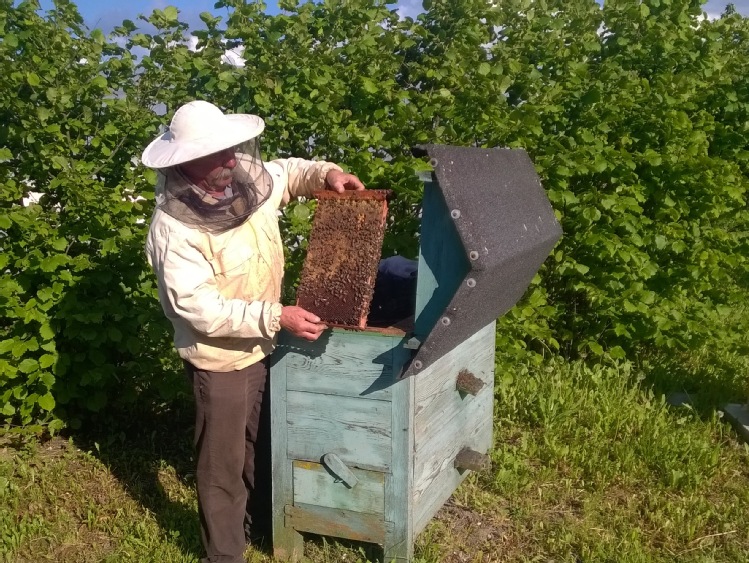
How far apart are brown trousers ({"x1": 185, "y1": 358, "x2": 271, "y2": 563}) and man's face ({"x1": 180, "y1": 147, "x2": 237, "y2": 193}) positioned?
67cm

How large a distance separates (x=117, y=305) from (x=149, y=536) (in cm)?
111

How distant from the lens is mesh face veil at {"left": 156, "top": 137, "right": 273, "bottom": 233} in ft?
8.51

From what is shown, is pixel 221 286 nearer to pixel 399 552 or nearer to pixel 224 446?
pixel 224 446

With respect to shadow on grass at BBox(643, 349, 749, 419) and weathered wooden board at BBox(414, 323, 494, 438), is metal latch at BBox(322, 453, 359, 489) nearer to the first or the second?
weathered wooden board at BBox(414, 323, 494, 438)

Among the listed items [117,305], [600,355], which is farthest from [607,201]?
[117,305]

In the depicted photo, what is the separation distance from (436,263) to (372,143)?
132 centimetres

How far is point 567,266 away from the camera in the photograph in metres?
4.57

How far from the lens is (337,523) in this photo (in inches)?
117

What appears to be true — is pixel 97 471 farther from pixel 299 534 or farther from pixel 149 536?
pixel 299 534

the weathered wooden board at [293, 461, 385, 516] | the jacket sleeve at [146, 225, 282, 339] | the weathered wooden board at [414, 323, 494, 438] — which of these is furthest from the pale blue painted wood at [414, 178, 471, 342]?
the weathered wooden board at [293, 461, 385, 516]

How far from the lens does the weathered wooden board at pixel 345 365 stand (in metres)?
2.76

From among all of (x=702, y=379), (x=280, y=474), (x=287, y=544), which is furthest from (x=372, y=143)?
(x=702, y=379)

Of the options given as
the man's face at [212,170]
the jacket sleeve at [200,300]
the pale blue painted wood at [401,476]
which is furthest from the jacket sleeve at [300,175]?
the pale blue painted wood at [401,476]

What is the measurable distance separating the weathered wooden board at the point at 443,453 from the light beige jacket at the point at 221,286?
72cm
